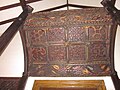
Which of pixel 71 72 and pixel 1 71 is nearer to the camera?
pixel 71 72

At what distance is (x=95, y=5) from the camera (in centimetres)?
386

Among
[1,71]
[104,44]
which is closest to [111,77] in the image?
[104,44]

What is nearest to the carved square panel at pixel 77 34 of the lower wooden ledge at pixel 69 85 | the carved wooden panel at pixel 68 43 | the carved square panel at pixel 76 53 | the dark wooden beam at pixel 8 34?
the carved wooden panel at pixel 68 43

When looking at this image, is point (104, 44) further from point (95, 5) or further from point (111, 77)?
point (95, 5)

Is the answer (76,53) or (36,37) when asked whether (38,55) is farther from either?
(76,53)

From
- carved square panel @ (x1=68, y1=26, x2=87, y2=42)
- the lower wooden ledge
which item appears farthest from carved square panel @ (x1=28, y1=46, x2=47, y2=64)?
carved square panel @ (x1=68, y1=26, x2=87, y2=42)

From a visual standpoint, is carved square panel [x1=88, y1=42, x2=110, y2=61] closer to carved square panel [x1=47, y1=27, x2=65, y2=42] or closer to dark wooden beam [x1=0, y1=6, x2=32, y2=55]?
carved square panel [x1=47, y1=27, x2=65, y2=42]

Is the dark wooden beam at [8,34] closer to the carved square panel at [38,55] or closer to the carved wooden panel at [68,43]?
the carved wooden panel at [68,43]

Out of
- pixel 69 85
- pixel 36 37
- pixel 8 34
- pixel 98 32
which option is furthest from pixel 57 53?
pixel 8 34

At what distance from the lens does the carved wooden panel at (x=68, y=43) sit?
2424 mm

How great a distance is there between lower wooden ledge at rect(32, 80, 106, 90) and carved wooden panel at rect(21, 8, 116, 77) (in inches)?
5.0

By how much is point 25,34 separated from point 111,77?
135 cm

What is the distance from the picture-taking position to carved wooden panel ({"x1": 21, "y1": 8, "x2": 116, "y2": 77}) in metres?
2.42

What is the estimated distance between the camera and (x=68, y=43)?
8.29 ft
